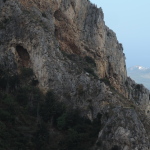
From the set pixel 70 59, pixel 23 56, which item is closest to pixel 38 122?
pixel 23 56

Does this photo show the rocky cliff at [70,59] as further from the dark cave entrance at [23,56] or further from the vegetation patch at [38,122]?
the vegetation patch at [38,122]

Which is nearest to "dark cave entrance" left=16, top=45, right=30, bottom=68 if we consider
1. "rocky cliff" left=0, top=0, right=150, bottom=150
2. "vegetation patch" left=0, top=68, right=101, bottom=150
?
"rocky cliff" left=0, top=0, right=150, bottom=150

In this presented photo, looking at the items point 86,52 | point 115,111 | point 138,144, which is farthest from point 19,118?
point 86,52

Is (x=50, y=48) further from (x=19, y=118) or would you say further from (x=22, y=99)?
(x=19, y=118)

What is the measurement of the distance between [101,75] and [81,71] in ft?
50.4

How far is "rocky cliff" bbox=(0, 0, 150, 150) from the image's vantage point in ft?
148

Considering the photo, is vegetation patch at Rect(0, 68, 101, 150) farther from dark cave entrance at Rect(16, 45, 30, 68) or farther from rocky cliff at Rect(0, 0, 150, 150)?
dark cave entrance at Rect(16, 45, 30, 68)

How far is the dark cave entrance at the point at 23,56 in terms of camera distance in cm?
5465

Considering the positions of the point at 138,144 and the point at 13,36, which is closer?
the point at 138,144

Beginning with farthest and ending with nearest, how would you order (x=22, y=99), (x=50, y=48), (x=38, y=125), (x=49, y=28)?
1. (x=49, y=28)
2. (x=50, y=48)
3. (x=22, y=99)
4. (x=38, y=125)

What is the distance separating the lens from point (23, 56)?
55.2 metres

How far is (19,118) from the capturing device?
1849 inches

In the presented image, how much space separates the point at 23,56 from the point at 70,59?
7.74 meters

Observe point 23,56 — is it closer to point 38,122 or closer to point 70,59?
point 70,59
